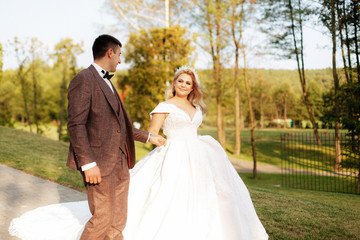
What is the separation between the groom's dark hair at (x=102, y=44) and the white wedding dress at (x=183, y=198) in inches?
51.2

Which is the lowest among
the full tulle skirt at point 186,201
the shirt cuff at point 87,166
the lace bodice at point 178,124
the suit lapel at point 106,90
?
the full tulle skirt at point 186,201

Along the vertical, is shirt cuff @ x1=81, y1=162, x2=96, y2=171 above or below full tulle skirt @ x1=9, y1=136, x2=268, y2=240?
above

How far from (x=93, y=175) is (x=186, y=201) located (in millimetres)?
1178

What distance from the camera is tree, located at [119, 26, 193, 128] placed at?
603 inches

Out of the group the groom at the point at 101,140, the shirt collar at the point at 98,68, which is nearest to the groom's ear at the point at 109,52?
the groom at the point at 101,140

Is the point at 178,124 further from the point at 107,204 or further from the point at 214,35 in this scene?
the point at 214,35

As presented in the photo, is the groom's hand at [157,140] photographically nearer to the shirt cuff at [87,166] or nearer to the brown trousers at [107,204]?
the brown trousers at [107,204]

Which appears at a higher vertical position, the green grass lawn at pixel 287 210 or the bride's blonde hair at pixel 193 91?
the bride's blonde hair at pixel 193 91

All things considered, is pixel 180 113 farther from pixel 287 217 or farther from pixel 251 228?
pixel 287 217

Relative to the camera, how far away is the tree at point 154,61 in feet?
50.3

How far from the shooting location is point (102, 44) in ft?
8.79

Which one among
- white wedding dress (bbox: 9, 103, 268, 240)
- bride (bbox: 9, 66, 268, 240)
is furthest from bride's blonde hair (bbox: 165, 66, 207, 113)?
white wedding dress (bbox: 9, 103, 268, 240)

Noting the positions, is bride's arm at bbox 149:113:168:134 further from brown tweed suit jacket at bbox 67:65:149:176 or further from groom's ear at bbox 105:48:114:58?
groom's ear at bbox 105:48:114:58

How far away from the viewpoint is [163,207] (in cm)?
319
